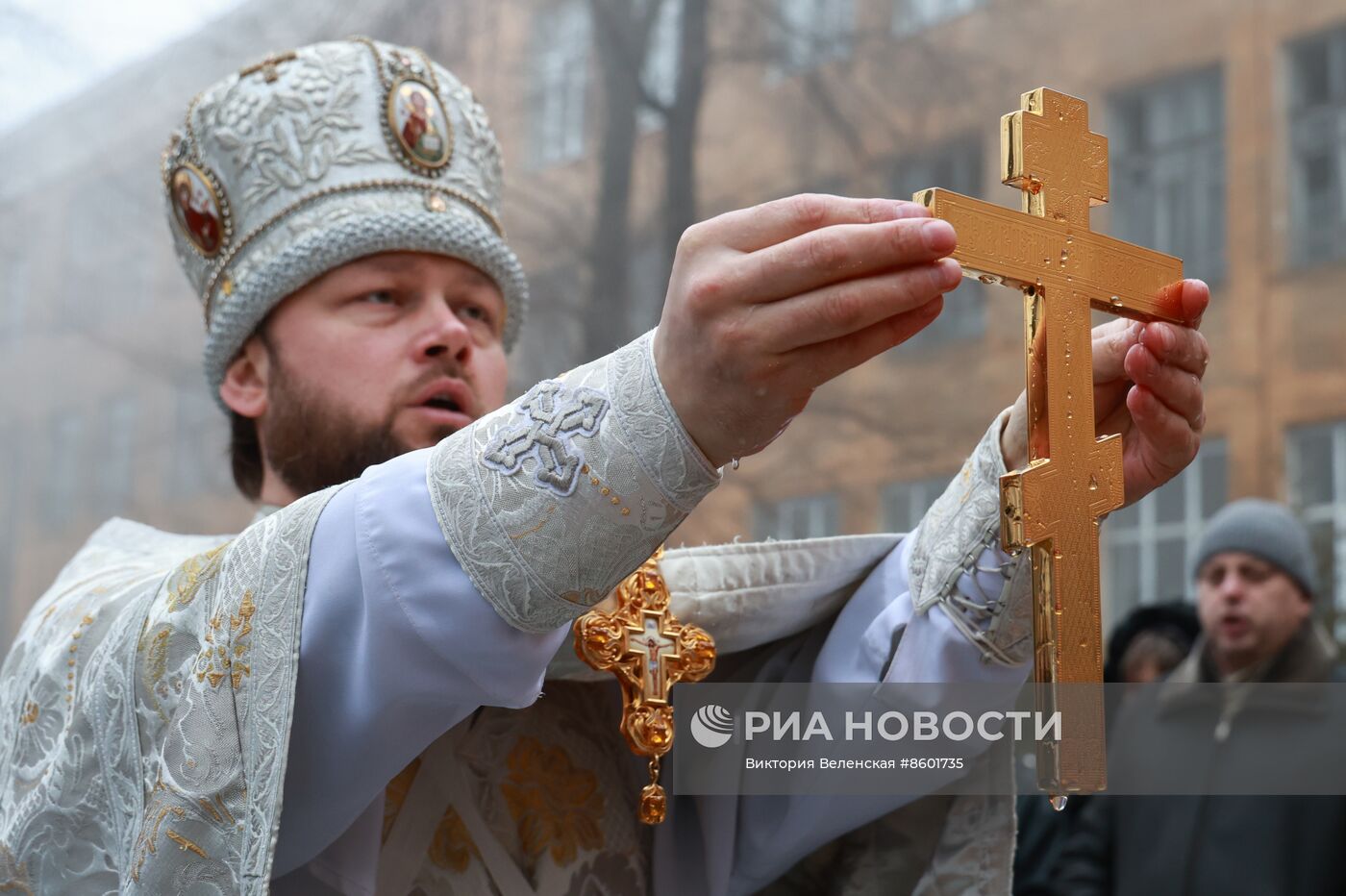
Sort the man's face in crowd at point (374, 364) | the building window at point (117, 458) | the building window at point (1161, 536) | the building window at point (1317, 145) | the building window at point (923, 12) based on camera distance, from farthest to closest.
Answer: the building window at point (117, 458)
the building window at point (923, 12)
the building window at point (1161, 536)
the building window at point (1317, 145)
the man's face in crowd at point (374, 364)

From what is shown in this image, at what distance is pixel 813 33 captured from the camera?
8.74 meters

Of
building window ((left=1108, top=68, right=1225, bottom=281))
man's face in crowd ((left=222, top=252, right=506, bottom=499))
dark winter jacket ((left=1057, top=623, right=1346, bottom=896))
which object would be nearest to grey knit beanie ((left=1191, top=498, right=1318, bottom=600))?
dark winter jacket ((left=1057, top=623, right=1346, bottom=896))

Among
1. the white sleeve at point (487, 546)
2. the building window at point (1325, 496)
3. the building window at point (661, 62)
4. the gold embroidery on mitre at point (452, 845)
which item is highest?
the building window at point (661, 62)

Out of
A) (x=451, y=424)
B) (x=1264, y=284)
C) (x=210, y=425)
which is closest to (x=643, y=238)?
(x=1264, y=284)

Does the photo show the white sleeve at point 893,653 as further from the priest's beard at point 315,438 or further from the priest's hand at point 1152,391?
the priest's beard at point 315,438

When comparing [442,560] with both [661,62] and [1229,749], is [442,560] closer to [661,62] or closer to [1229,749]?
[1229,749]

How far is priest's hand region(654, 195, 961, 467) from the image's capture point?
1235 mm

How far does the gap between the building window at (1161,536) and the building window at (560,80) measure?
393cm

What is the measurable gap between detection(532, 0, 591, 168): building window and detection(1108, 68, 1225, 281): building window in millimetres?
3172

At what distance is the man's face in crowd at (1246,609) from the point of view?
3.93m

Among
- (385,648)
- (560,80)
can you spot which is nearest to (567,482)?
(385,648)

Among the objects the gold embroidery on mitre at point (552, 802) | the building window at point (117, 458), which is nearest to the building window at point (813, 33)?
the building window at point (117, 458)

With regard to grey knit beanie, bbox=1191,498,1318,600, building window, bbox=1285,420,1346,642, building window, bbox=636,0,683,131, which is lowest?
grey knit beanie, bbox=1191,498,1318,600

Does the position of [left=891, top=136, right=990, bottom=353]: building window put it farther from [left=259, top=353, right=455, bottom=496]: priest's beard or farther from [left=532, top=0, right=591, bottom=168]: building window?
[left=259, top=353, right=455, bottom=496]: priest's beard
